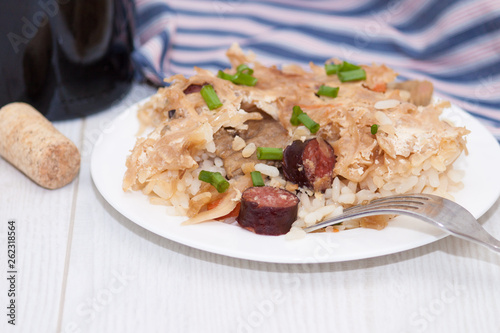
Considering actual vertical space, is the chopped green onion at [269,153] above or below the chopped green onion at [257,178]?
above

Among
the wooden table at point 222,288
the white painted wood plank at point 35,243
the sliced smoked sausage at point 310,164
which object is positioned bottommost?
the white painted wood plank at point 35,243

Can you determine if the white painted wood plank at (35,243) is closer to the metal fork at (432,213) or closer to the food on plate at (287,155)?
the food on plate at (287,155)

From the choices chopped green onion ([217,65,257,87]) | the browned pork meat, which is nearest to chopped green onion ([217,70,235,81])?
chopped green onion ([217,65,257,87])

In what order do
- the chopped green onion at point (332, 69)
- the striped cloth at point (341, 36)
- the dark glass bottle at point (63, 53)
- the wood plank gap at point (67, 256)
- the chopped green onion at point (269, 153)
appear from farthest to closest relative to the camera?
the striped cloth at point (341, 36) → the dark glass bottle at point (63, 53) → the chopped green onion at point (332, 69) → the chopped green onion at point (269, 153) → the wood plank gap at point (67, 256)

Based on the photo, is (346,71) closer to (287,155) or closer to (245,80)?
(245,80)

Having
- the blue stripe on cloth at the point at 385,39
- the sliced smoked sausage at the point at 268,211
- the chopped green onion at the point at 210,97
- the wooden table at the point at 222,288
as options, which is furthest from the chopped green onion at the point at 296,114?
the blue stripe on cloth at the point at 385,39

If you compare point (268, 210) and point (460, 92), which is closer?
point (268, 210)

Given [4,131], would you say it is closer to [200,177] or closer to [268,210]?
[200,177]

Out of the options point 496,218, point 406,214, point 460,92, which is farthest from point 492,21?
point 406,214
